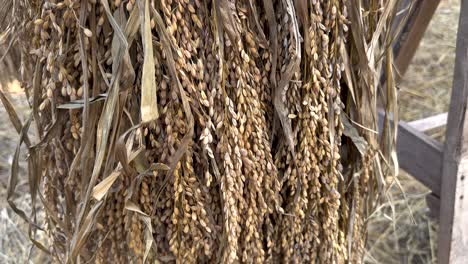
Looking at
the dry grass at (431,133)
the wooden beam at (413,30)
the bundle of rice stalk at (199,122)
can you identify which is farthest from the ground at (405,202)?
the bundle of rice stalk at (199,122)

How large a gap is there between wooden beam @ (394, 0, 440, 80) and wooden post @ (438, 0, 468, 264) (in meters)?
0.26

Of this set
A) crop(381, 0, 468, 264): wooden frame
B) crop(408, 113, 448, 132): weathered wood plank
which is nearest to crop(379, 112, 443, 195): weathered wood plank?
crop(381, 0, 468, 264): wooden frame

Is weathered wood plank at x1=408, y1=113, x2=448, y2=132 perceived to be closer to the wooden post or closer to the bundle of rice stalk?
A: the wooden post

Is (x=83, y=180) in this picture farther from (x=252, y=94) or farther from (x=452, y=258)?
(x=452, y=258)

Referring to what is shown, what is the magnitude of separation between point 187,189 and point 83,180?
16 centimetres

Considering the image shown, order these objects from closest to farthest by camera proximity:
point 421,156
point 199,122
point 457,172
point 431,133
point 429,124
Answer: point 199,122 < point 457,172 < point 421,156 < point 429,124 < point 431,133

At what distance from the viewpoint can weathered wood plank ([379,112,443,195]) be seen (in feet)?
5.14

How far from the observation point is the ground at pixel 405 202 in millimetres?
2105

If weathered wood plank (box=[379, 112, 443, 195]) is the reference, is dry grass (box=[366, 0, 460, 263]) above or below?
below

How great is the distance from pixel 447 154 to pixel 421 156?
187mm

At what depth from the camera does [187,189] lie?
97 centimetres

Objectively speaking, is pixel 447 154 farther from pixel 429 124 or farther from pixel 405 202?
pixel 429 124

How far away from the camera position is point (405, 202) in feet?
5.47

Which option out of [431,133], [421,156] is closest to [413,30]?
[421,156]
